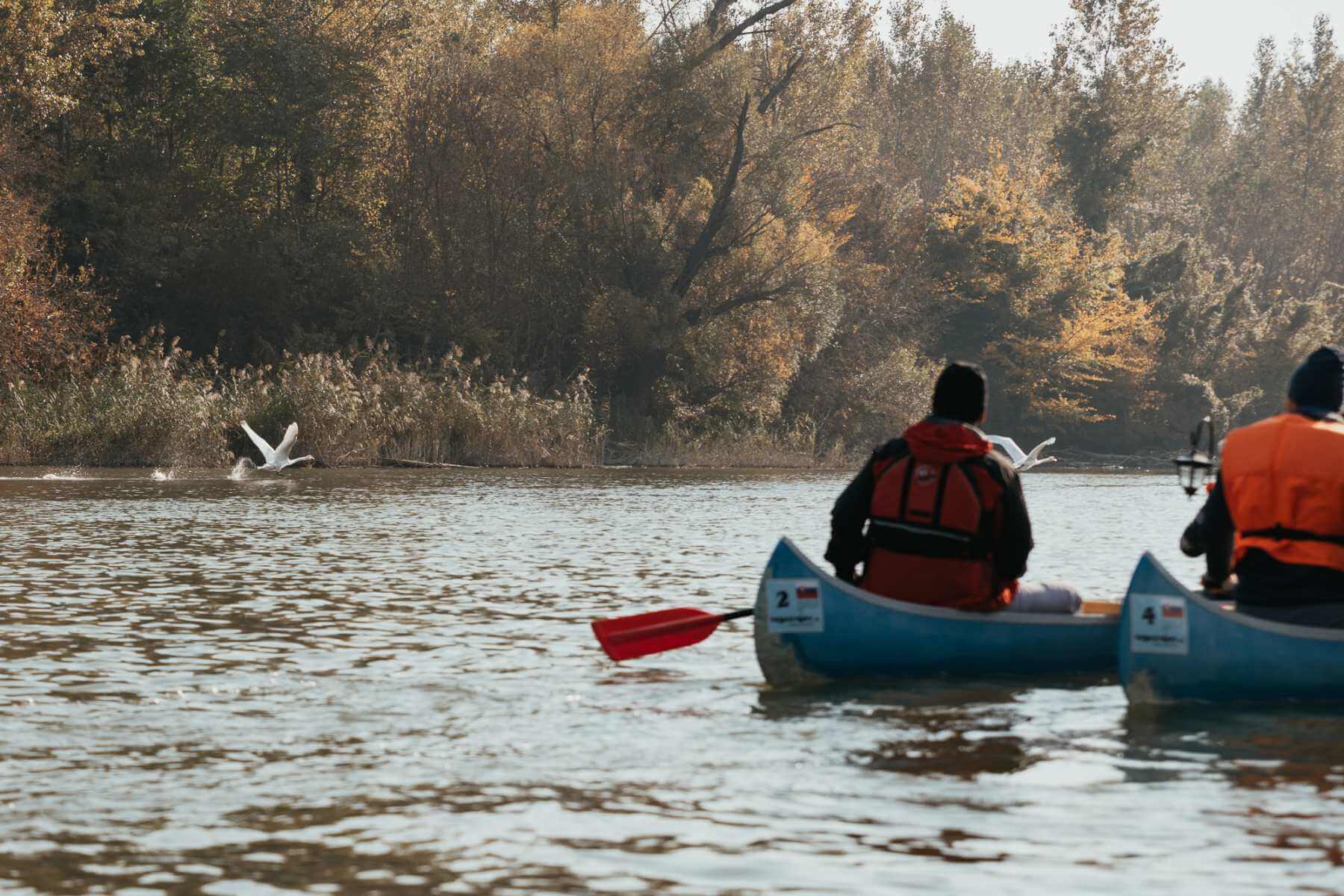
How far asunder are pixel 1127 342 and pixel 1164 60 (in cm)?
1197

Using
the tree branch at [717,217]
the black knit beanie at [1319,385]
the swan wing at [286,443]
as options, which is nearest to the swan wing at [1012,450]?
the swan wing at [286,443]

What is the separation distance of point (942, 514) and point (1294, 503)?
5.09ft

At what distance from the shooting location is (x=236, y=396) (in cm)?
3303

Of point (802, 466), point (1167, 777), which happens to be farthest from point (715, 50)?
point (1167, 777)

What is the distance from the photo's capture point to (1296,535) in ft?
25.6

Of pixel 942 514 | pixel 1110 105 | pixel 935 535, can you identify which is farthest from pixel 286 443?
pixel 1110 105

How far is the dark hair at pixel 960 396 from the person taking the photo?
817 cm

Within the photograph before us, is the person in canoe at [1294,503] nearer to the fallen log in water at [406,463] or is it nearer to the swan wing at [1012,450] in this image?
the swan wing at [1012,450]

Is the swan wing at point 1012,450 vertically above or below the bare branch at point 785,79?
below

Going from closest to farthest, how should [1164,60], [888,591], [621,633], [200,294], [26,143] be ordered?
[888,591] < [621,633] < [26,143] < [200,294] < [1164,60]

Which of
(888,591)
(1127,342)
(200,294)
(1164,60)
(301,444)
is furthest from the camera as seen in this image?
(1164,60)

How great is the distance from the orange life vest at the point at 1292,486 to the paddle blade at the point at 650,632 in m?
3.00

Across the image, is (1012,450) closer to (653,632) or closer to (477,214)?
(653,632)

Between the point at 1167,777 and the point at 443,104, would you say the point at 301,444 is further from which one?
the point at 1167,777
